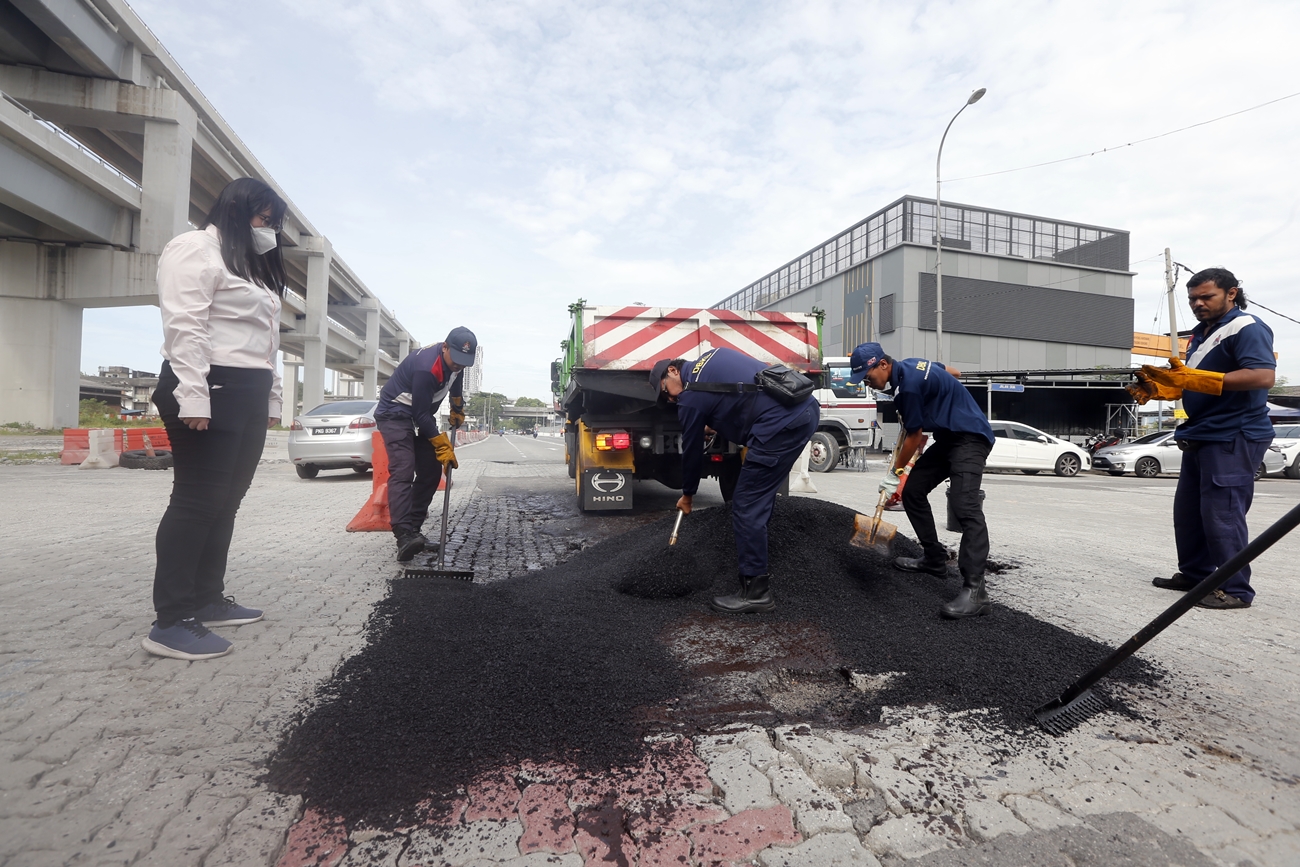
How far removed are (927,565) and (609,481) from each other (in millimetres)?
3568

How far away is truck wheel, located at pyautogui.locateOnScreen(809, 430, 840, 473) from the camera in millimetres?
14578

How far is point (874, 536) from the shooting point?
4.32m

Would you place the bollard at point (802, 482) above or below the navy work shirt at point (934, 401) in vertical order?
below

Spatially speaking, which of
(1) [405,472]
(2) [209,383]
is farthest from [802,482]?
(2) [209,383]

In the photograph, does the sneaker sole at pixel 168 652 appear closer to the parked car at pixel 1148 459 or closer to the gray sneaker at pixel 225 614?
the gray sneaker at pixel 225 614

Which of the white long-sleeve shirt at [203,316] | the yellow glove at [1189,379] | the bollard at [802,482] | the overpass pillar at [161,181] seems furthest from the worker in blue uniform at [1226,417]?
the overpass pillar at [161,181]

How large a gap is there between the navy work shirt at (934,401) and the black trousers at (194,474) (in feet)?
11.2

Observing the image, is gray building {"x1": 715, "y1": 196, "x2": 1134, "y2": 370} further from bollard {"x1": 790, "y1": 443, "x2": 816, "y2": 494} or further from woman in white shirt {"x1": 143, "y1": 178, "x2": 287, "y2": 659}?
woman in white shirt {"x1": 143, "y1": 178, "x2": 287, "y2": 659}

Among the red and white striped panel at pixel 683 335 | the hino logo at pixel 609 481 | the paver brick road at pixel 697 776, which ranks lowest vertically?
the paver brick road at pixel 697 776

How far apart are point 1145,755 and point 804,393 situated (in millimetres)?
1981

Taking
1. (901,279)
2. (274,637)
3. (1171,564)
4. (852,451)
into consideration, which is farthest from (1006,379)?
(274,637)

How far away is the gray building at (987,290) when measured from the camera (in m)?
36.2

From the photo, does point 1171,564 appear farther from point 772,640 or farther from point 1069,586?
point 772,640

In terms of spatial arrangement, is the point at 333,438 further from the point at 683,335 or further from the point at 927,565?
the point at 927,565
